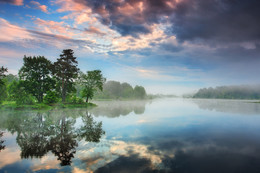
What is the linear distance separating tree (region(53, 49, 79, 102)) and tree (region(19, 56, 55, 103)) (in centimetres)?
248

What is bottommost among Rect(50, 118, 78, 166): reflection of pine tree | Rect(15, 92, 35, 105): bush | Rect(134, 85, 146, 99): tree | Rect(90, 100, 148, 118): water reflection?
Rect(90, 100, 148, 118): water reflection

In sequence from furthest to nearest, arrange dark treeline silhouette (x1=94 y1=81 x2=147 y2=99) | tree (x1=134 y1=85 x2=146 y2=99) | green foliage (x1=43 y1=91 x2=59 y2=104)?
tree (x1=134 y1=85 x2=146 y2=99) < dark treeline silhouette (x1=94 y1=81 x2=147 y2=99) < green foliage (x1=43 y1=91 x2=59 y2=104)

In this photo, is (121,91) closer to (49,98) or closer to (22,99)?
(49,98)

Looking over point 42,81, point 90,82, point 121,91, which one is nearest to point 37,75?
point 42,81

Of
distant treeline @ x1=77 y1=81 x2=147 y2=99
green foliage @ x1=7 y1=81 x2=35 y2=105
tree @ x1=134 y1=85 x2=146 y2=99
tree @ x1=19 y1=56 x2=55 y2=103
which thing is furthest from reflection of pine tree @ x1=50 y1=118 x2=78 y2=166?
tree @ x1=134 y1=85 x2=146 y2=99

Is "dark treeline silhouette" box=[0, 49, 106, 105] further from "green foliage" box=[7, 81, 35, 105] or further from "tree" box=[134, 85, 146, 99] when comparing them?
"tree" box=[134, 85, 146, 99]

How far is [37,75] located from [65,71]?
8.40m

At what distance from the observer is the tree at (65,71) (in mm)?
47469

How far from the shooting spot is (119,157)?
957 cm

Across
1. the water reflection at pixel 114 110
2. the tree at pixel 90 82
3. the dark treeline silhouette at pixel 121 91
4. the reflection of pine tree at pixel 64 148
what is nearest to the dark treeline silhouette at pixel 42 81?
the tree at pixel 90 82

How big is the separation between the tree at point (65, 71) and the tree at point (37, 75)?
248 cm

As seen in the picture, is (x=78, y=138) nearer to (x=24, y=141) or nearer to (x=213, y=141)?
(x=24, y=141)

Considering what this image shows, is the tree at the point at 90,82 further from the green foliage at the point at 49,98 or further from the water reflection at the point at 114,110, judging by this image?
the green foliage at the point at 49,98

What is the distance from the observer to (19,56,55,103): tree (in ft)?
143
